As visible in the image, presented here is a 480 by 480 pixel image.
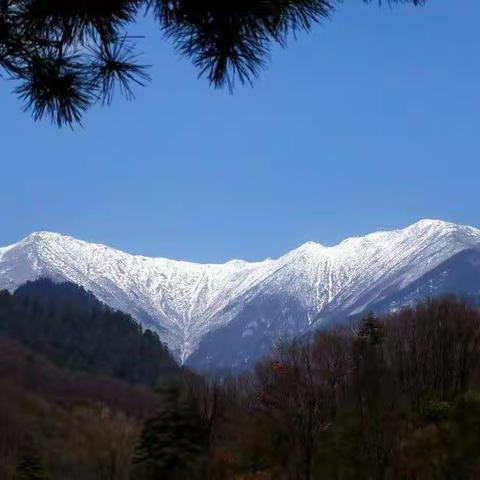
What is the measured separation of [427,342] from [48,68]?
3220cm

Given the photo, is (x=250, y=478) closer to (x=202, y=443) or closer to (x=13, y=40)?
(x=202, y=443)

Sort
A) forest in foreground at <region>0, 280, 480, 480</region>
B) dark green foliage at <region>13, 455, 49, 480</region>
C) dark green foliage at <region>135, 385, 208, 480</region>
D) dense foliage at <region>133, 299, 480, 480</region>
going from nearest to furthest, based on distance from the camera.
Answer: dark green foliage at <region>135, 385, 208, 480</region>, forest in foreground at <region>0, 280, 480, 480</region>, dark green foliage at <region>13, 455, 49, 480</region>, dense foliage at <region>133, 299, 480, 480</region>

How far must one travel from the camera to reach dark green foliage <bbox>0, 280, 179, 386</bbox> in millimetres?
102750

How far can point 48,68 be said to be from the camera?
4.02 meters

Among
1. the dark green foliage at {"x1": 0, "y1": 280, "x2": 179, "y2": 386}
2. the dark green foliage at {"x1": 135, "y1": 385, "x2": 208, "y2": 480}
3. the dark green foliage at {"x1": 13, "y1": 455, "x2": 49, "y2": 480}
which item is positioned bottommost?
the dark green foliage at {"x1": 13, "y1": 455, "x2": 49, "y2": 480}

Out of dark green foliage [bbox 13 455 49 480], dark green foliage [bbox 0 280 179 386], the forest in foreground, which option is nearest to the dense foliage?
the forest in foreground

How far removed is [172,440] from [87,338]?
106 metres

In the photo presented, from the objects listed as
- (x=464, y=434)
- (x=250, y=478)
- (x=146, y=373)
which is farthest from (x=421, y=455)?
(x=146, y=373)

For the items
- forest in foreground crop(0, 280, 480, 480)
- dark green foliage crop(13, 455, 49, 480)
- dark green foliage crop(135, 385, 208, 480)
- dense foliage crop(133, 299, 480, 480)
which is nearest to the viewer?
dark green foliage crop(135, 385, 208, 480)

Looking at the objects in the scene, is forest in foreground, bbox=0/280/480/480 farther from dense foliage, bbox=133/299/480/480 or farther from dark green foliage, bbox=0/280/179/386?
dark green foliage, bbox=0/280/179/386

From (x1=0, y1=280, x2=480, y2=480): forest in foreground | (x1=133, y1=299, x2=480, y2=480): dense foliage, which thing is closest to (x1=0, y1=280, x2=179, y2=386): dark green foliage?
(x1=0, y1=280, x2=480, y2=480): forest in foreground

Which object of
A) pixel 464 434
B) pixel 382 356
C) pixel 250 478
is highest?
pixel 382 356

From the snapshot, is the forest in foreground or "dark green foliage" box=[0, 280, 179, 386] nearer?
the forest in foreground

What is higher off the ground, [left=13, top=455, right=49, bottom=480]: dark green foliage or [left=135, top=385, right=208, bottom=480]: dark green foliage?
[left=135, top=385, right=208, bottom=480]: dark green foliage
